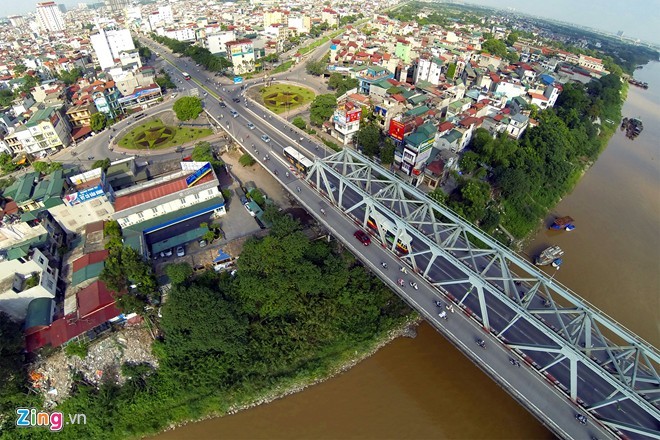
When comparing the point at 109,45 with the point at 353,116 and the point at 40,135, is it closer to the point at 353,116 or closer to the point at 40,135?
the point at 40,135

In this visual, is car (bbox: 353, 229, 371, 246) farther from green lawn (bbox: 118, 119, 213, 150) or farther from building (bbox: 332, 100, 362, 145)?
green lawn (bbox: 118, 119, 213, 150)

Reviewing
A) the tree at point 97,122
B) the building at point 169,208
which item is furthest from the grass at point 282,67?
the building at point 169,208

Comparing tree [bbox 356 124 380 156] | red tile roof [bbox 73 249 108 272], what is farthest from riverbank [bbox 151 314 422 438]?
tree [bbox 356 124 380 156]

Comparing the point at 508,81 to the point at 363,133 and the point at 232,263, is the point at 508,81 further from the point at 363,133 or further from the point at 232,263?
the point at 232,263

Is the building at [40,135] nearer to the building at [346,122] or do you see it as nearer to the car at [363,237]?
the building at [346,122]

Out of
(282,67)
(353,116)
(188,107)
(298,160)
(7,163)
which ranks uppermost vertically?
(353,116)

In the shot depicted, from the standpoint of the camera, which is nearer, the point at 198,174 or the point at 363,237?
the point at 363,237

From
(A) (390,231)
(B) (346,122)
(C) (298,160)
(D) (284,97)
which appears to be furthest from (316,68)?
(A) (390,231)

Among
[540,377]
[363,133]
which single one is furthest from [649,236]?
[363,133]
